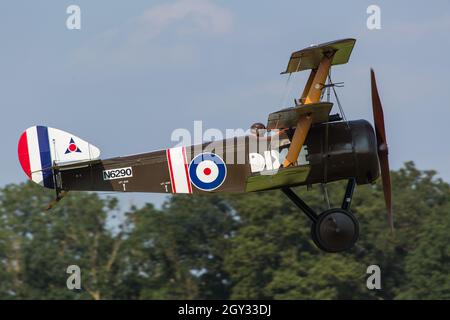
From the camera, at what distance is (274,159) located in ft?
43.5

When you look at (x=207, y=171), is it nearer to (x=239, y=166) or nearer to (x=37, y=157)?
(x=239, y=166)

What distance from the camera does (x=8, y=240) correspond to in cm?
3900

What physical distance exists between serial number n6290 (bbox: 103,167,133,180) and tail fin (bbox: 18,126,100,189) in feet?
0.86

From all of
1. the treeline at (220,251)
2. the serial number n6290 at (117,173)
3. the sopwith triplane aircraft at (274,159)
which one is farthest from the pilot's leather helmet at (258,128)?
the treeline at (220,251)

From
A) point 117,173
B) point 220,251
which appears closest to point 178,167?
point 117,173

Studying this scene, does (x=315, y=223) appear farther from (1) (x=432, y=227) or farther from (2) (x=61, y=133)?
(1) (x=432, y=227)

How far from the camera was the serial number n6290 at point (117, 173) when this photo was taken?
13.8m

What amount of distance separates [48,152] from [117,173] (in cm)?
100

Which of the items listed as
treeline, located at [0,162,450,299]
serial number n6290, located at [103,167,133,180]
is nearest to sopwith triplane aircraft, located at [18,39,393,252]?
serial number n6290, located at [103,167,133,180]

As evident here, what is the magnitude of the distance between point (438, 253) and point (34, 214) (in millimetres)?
15911

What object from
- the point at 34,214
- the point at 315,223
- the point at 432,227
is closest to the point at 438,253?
the point at 432,227

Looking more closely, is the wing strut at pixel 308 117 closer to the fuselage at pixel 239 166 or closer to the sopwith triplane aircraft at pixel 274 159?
the sopwith triplane aircraft at pixel 274 159

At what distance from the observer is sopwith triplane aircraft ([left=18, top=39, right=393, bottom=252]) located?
42.9ft
